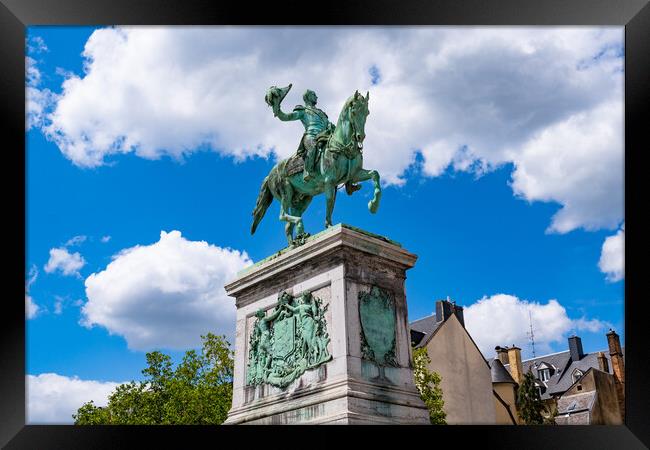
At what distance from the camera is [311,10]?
24.1 feet

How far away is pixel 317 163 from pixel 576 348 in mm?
51935

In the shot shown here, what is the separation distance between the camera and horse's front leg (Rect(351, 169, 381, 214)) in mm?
12320

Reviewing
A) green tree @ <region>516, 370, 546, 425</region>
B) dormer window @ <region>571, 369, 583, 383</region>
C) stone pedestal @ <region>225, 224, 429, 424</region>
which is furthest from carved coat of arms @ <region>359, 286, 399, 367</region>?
dormer window @ <region>571, 369, 583, 383</region>

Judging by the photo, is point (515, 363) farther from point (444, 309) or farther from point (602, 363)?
point (444, 309)

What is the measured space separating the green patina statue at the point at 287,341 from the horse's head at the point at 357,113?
2772 mm

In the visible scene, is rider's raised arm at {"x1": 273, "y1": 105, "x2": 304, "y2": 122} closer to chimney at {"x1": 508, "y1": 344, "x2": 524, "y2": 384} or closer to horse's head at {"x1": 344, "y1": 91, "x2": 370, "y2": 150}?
horse's head at {"x1": 344, "y1": 91, "x2": 370, "y2": 150}

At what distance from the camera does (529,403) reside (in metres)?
46.8

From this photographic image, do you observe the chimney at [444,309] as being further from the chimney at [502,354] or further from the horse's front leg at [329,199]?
the horse's front leg at [329,199]

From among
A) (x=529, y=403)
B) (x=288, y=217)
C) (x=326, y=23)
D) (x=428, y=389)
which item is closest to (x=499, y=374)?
(x=529, y=403)

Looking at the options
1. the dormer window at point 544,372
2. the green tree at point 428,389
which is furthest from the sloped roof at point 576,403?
the green tree at point 428,389

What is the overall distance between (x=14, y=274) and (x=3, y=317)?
1.50ft

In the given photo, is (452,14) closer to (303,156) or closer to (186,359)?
(303,156)

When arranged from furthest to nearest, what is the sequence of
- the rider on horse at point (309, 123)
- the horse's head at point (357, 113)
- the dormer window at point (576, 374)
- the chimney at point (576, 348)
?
the chimney at point (576, 348) < the dormer window at point (576, 374) < the rider on horse at point (309, 123) < the horse's head at point (357, 113)

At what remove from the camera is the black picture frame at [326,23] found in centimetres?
709
